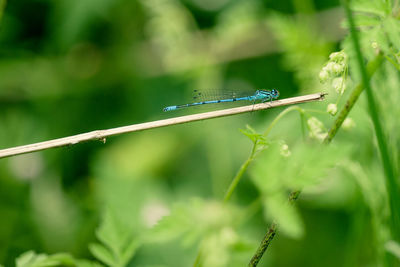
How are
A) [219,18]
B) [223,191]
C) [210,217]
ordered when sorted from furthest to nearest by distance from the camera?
[219,18] → [223,191] → [210,217]

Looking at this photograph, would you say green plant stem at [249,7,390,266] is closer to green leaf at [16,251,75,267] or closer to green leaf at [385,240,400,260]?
green leaf at [385,240,400,260]

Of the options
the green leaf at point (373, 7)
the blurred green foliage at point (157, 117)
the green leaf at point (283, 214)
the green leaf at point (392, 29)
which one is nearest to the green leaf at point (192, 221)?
the green leaf at point (283, 214)

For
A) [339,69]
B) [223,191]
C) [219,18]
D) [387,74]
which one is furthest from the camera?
[219,18]

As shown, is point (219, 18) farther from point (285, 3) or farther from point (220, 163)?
point (220, 163)

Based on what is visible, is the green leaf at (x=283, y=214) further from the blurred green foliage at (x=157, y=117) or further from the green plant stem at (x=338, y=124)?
the blurred green foliage at (x=157, y=117)

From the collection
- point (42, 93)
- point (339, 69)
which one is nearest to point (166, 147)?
point (42, 93)

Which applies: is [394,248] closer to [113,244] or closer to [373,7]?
[373,7]

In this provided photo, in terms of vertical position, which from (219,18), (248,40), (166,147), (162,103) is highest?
(219,18)

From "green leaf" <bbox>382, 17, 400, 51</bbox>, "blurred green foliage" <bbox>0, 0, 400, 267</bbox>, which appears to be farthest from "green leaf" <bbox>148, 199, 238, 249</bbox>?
"blurred green foliage" <bbox>0, 0, 400, 267</bbox>
